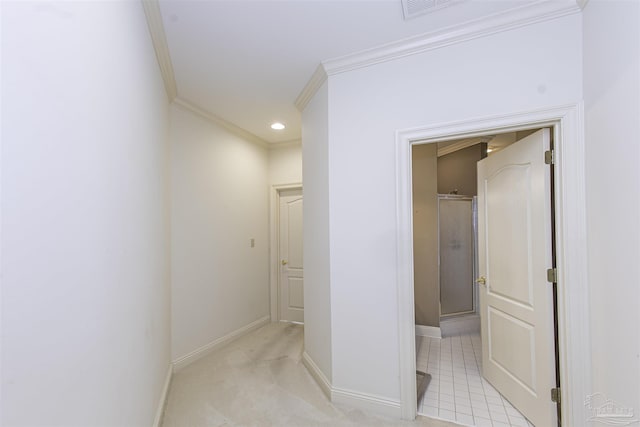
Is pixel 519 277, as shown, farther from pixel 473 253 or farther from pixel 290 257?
pixel 290 257

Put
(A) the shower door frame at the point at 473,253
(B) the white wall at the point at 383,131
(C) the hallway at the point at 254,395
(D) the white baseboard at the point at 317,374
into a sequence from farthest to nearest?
(A) the shower door frame at the point at 473,253 < (D) the white baseboard at the point at 317,374 < (C) the hallway at the point at 254,395 < (B) the white wall at the point at 383,131

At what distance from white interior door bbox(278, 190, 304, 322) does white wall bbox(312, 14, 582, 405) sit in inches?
A: 74.5

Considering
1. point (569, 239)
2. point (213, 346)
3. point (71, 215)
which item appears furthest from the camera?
point (213, 346)

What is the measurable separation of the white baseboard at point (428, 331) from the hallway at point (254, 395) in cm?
156

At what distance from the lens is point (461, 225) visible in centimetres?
403

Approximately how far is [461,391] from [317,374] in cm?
121

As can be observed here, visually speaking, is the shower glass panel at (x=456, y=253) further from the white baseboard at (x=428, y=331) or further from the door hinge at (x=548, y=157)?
the door hinge at (x=548, y=157)

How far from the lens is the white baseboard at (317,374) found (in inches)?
91.4

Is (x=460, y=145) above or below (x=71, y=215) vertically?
above

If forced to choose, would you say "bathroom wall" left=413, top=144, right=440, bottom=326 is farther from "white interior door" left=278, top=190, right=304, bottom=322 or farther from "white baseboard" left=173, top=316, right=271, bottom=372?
"white baseboard" left=173, top=316, right=271, bottom=372

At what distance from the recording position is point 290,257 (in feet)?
14.1

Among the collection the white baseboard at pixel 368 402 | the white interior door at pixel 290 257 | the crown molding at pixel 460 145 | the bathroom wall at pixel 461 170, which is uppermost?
the crown molding at pixel 460 145

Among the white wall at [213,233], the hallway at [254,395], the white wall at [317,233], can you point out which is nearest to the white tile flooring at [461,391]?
the hallway at [254,395]

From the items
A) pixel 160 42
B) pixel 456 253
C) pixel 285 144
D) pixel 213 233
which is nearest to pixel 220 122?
pixel 285 144
